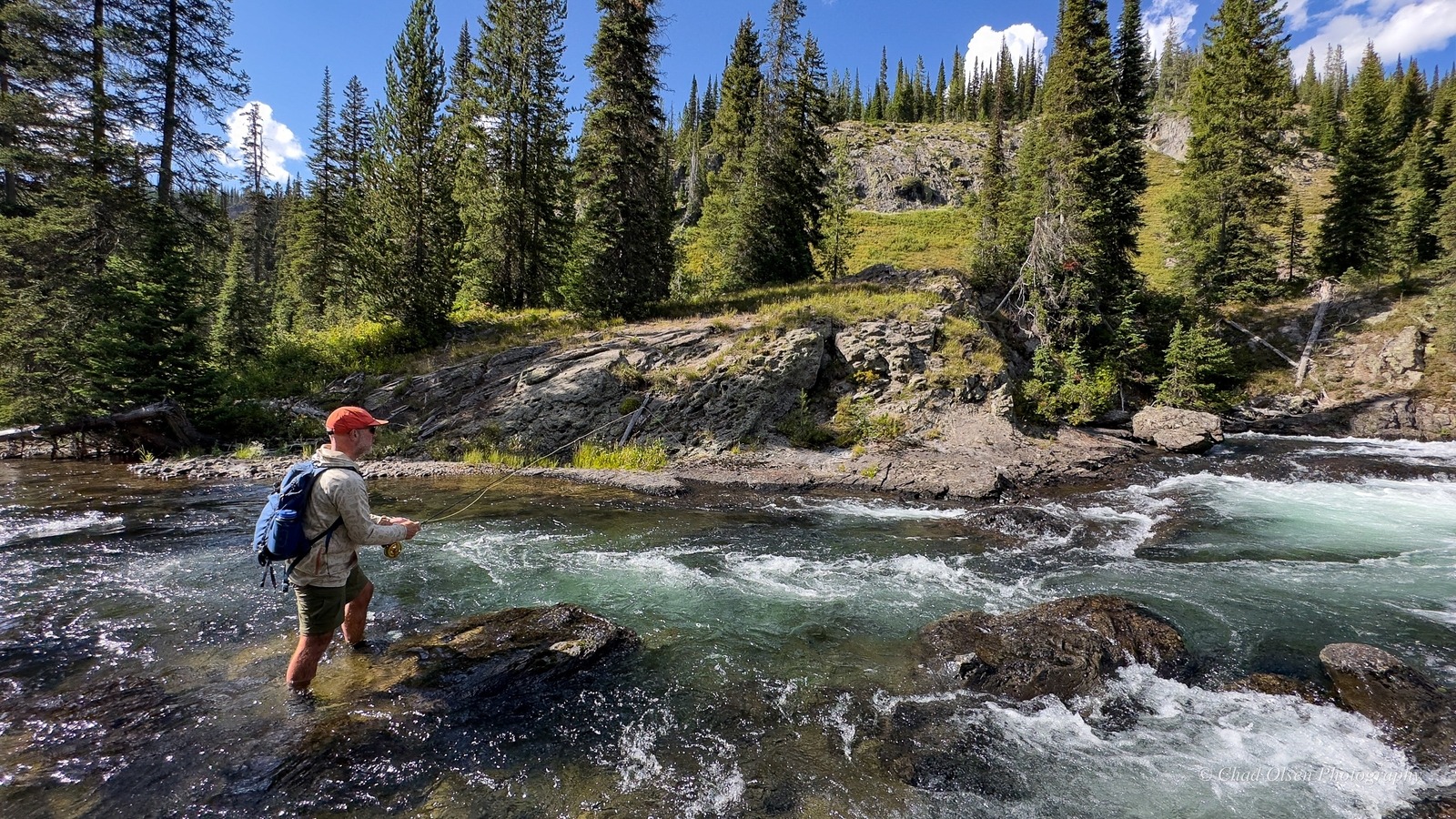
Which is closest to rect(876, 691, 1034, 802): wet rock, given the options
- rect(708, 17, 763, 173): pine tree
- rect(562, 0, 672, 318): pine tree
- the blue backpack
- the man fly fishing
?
the man fly fishing

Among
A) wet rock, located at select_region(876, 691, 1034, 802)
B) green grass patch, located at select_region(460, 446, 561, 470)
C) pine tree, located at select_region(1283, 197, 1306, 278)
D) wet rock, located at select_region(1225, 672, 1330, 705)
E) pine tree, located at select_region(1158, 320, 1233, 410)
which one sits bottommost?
wet rock, located at select_region(876, 691, 1034, 802)

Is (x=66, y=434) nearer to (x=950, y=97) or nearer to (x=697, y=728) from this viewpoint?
(x=697, y=728)

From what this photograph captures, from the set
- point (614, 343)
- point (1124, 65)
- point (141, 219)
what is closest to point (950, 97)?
point (1124, 65)

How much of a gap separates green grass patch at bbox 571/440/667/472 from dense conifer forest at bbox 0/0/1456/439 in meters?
8.42

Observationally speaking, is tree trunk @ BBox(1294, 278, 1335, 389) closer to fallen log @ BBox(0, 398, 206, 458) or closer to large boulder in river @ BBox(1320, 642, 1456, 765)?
large boulder in river @ BBox(1320, 642, 1456, 765)

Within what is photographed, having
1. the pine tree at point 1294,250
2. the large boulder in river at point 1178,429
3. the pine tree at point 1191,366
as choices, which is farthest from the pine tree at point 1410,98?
the large boulder in river at point 1178,429

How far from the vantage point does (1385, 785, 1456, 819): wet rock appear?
4.03 meters

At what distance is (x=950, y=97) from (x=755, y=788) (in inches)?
5273

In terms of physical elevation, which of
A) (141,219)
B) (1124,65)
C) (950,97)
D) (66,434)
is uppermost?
(950,97)

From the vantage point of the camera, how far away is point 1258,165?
91.1ft

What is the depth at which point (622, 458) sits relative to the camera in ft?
53.8

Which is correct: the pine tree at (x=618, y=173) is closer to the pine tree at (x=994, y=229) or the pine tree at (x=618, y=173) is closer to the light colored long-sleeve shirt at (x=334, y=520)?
the pine tree at (x=994, y=229)

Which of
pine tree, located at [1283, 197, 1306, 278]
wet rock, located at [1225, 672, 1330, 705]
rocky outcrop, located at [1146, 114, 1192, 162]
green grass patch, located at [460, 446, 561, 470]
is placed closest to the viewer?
wet rock, located at [1225, 672, 1330, 705]

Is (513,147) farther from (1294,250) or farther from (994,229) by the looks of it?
(1294,250)
